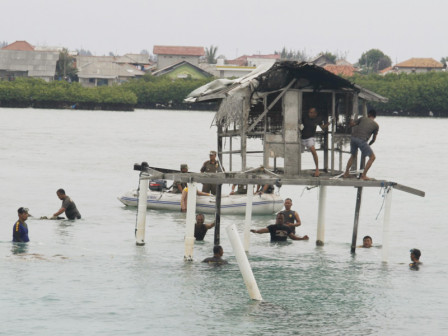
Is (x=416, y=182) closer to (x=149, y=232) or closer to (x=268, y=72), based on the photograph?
(x=149, y=232)

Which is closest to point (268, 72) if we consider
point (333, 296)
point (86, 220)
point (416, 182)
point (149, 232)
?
point (333, 296)

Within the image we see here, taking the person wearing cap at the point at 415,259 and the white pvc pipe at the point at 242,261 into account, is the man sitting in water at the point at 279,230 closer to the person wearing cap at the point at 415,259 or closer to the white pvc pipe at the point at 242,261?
the person wearing cap at the point at 415,259

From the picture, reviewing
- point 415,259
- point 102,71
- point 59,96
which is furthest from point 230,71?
point 415,259

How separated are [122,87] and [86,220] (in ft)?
364

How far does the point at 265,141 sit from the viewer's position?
23969 mm

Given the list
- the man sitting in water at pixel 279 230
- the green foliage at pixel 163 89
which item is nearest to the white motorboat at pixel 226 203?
the man sitting in water at pixel 279 230

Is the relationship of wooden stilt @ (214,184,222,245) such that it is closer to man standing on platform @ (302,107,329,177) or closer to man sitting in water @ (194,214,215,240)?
man sitting in water @ (194,214,215,240)

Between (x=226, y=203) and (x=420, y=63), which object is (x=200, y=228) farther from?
(x=420, y=63)

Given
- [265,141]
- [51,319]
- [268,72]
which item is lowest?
[51,319]

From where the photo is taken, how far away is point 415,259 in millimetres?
26250

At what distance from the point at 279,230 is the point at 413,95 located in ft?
376

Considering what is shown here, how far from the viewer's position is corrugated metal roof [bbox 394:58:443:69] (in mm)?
188212

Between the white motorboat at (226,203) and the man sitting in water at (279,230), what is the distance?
5.26 meters

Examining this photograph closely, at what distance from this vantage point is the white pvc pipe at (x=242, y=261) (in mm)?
20047
